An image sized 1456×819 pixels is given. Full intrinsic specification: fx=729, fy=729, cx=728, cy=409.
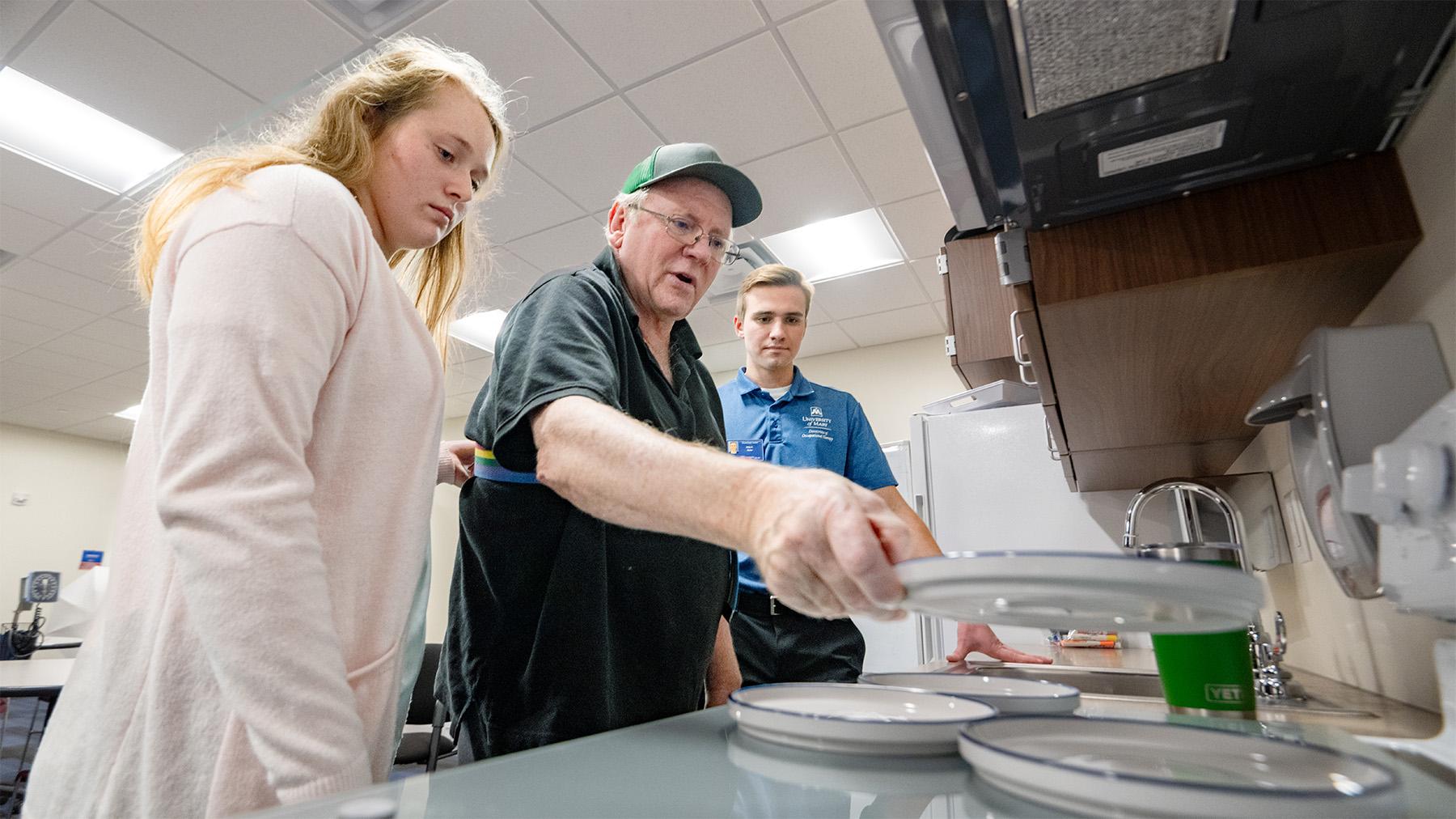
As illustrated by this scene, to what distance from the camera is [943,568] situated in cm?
43

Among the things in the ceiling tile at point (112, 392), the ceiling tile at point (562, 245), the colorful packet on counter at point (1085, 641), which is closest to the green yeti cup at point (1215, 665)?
the colorful packet on counter at point (1085, 641)

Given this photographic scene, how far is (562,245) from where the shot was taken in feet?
12.3

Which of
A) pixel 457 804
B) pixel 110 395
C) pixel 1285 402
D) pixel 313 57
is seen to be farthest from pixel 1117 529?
pixel 110 395

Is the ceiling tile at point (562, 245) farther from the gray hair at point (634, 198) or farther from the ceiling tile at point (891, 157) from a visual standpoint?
the gray hair at point (634, 198)

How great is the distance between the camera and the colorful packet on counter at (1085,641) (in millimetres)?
2406

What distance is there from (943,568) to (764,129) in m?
2.69

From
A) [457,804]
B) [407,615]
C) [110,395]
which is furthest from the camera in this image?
[110,395]


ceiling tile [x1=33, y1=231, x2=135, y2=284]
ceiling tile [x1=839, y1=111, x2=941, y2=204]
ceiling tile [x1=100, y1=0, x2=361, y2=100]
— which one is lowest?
ceiling tile [x1=33, y1=231, x2=135, y2=284]

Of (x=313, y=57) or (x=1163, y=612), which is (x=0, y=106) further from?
(x=1163, y=612)

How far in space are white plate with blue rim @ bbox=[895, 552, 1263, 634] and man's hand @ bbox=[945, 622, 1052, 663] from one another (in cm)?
122

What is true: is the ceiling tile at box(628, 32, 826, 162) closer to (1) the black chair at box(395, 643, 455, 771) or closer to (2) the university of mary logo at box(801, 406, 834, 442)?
(2) the university of mary logo at box(801, 406, 834, 442)

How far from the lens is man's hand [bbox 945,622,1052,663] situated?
1.64 meters

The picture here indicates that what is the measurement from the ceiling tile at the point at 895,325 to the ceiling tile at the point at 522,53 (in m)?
2.59

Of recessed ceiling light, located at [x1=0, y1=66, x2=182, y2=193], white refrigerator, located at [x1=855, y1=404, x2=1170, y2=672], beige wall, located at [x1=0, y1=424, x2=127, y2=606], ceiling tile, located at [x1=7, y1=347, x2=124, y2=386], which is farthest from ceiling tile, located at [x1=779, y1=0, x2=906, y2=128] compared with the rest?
beige wall, located at [x1=0, y1=424, x2=127, y2=606]
